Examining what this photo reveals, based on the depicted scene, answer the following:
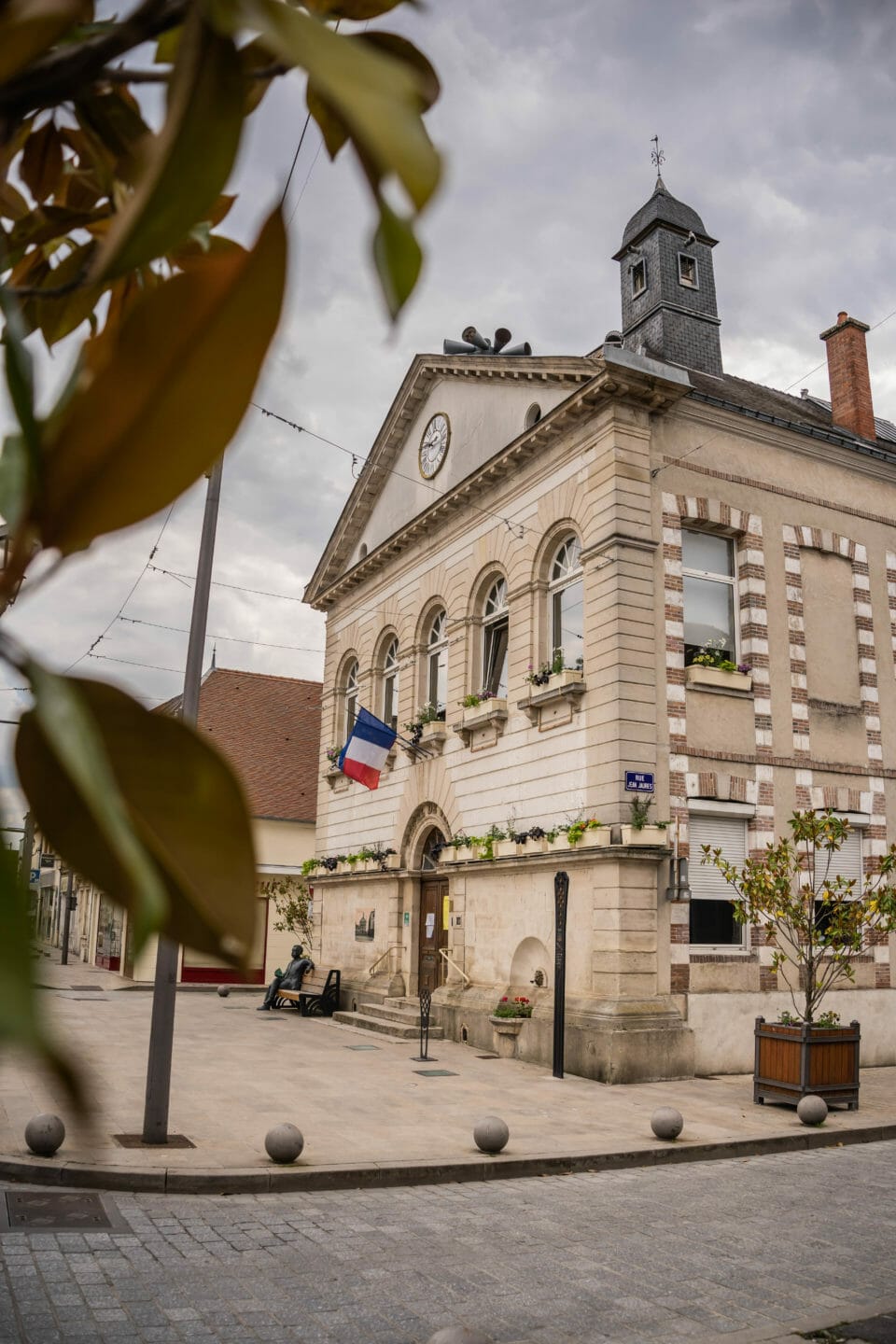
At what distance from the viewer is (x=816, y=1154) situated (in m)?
10.0

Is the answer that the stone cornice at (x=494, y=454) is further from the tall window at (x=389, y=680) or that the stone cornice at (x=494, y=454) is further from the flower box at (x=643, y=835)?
the flower box at (x=643, y=835)

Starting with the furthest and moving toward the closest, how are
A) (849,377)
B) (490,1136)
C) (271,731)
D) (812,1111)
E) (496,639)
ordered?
(271,731), (849,377), (496,639), (812,1111), (490,1136)

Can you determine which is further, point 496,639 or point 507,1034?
point 496,639

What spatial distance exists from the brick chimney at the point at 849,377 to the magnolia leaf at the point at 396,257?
21447 mm

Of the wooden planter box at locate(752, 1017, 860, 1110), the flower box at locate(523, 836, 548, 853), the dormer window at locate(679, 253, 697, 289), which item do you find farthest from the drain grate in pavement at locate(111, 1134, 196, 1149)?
the dormer window at locate(679, 253, 697, 289)

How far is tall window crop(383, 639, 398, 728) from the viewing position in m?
22.8

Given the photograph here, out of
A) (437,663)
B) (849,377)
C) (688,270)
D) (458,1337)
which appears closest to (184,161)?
(458,1337)

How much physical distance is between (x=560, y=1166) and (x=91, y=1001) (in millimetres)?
14427

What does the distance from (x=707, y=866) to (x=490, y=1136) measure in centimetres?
696

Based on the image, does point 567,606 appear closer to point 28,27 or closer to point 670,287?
point 670,287

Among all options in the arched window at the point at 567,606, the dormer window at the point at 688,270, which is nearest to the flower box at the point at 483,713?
the arched window at the point at 567,606

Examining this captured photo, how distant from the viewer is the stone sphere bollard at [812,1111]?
35.0ft

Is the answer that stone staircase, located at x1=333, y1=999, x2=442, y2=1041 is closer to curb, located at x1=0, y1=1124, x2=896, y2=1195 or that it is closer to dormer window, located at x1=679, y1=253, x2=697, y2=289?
curb, located at x1=0, y1=1124, x2=896, y2=1195

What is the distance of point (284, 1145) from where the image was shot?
8.12 metres
